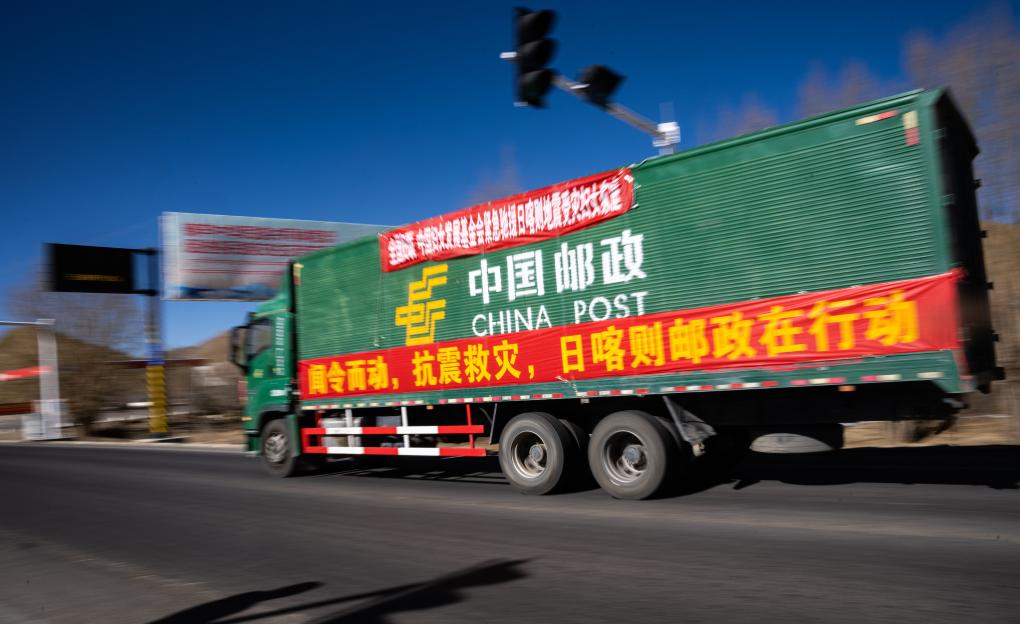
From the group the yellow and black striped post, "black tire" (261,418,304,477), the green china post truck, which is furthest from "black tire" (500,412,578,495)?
the yellow and black striped post

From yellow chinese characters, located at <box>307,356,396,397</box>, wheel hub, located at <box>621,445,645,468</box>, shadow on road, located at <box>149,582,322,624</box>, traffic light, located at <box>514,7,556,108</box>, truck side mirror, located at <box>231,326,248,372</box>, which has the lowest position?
shadow on road, located at <box>149,582,322,624</box>

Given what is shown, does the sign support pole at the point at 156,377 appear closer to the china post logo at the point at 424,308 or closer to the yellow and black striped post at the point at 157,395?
the yellow and black striped post at the point at 157,395

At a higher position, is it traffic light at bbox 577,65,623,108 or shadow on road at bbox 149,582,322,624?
traffic light at bbox 577,65,623,108

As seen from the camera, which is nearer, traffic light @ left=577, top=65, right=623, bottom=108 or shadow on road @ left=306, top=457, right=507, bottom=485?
traffic light @ left=577, top=65, right=623, bottom=108

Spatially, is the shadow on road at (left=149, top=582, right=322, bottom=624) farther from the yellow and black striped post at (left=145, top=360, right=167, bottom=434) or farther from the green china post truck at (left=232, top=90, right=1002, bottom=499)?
the yellow and black striped post at (left=145, top=360, right=167, bottom=434)

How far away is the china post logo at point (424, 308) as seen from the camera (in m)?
10.7

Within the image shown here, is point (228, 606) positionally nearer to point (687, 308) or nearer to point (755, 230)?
point (687, 308)

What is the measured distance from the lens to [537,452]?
9672mm

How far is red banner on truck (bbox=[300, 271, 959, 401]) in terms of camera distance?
680 centimetres

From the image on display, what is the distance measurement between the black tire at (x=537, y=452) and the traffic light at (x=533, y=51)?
13.0ft

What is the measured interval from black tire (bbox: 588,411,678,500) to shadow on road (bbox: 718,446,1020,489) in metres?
1.40

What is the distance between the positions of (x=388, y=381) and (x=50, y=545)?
4.76 metres

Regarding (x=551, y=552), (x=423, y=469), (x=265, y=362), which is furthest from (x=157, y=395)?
(x=551, y=552)

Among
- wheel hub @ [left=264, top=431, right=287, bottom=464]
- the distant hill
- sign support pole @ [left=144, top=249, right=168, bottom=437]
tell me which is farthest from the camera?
the distant hill
